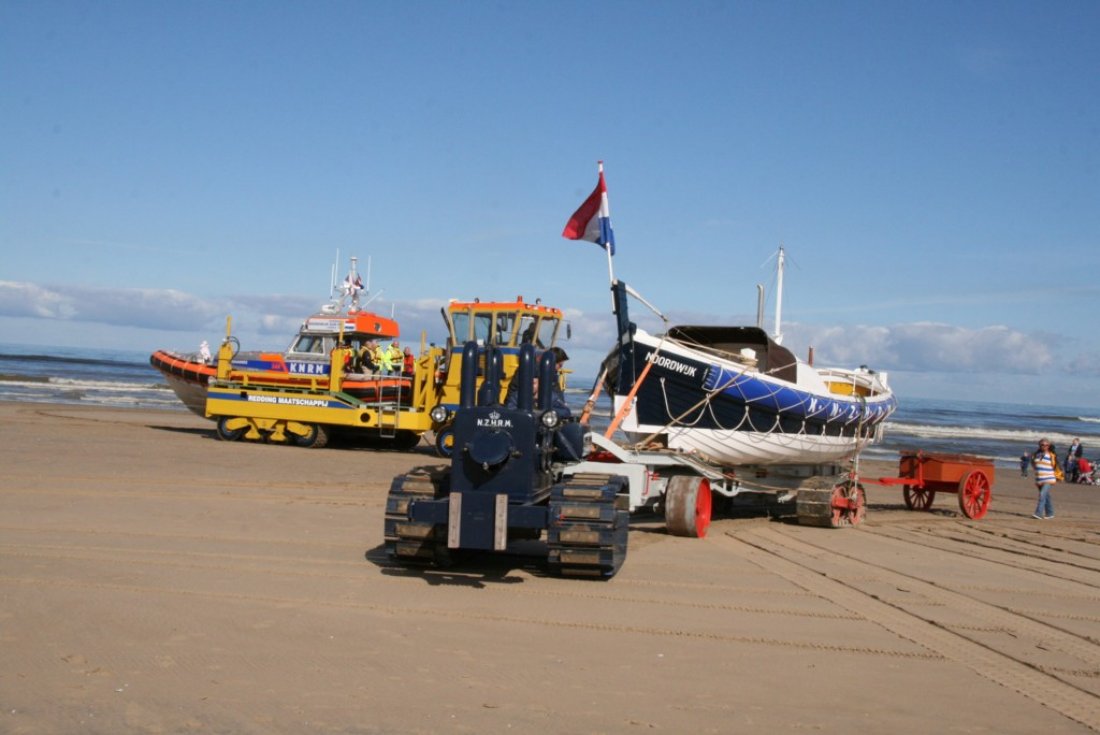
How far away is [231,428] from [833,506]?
45.5ft

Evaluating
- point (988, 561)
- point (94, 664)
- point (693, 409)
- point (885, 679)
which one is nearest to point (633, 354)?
point (693, 409)

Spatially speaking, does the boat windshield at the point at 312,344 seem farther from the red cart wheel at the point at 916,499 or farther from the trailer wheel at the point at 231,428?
the red cart wheel at the point at 916,499

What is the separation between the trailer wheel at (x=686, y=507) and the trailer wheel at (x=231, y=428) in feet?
43.1

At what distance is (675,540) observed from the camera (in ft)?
39.3

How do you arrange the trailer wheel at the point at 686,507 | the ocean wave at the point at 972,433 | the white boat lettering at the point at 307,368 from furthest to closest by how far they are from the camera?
the ocean wave at the point at 972,433 < the white boat lettering at the point at 307,368 < the trailer wheel at the point at 686,507

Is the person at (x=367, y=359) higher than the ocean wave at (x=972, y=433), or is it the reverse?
the person at (x=367, y=359)

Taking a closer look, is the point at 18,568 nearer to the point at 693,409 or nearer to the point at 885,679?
the point at 885,679

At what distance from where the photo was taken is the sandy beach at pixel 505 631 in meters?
5.64

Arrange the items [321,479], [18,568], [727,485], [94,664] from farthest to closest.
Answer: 1. [321,479]
2. [727,485]
3. [18,568]
4. [94,664]

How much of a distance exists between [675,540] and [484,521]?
3.93 meters

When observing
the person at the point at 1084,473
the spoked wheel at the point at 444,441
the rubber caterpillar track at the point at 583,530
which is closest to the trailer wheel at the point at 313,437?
the spoked wheel at the point at 444,441

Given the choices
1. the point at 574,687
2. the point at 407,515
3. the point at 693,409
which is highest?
the point at 693,409

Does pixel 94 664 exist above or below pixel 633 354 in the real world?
below

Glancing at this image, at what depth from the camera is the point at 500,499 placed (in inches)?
338
